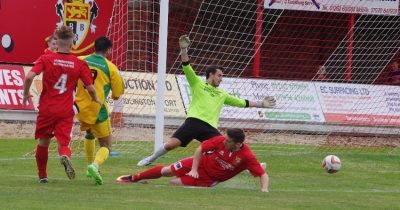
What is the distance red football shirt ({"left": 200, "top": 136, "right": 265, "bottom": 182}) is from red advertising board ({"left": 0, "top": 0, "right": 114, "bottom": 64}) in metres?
14.0

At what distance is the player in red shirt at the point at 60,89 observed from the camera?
11992 mm

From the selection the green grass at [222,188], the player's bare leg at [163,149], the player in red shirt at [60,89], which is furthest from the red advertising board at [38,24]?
the player in red shirt at [60,89]

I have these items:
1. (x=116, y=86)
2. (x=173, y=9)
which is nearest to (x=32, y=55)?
(x=173, y=9)

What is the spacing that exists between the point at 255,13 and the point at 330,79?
2786 millimetres

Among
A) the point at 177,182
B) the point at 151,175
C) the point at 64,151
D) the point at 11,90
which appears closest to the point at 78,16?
the point at 11,90

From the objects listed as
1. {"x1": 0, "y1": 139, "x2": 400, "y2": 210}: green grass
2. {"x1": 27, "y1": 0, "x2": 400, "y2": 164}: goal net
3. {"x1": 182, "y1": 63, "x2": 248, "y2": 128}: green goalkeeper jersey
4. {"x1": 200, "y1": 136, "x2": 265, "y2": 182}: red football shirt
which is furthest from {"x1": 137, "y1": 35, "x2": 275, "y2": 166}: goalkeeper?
{"x1": 27, "y1": 0, "x2": 400, "y2": 164}: goal net

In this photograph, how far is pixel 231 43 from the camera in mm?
27719

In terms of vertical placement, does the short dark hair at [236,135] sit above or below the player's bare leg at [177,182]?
above

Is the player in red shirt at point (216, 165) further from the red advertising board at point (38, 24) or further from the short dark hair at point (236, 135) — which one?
the red advertising board at point (38, 24)

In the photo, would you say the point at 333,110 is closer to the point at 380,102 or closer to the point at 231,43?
the point at 380,102

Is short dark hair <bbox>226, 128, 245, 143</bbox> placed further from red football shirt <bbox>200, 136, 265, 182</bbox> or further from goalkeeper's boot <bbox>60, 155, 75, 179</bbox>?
goalkeeper's boot <bbox>60, 155, 75, 179</bbox>

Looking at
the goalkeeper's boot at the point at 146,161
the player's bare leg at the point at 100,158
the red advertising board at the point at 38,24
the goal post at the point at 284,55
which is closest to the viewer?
the player's bare leg at the point at 100,158

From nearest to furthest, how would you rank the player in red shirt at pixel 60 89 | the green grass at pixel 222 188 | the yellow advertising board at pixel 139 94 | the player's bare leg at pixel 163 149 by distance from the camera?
the green grass at pixel 222 188
the player in red shirt at pixel 60 89
the player's bare leg at pixel 163 149
the yellow advertising board at pixel 139 94

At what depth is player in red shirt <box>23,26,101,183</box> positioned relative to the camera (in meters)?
12.0
